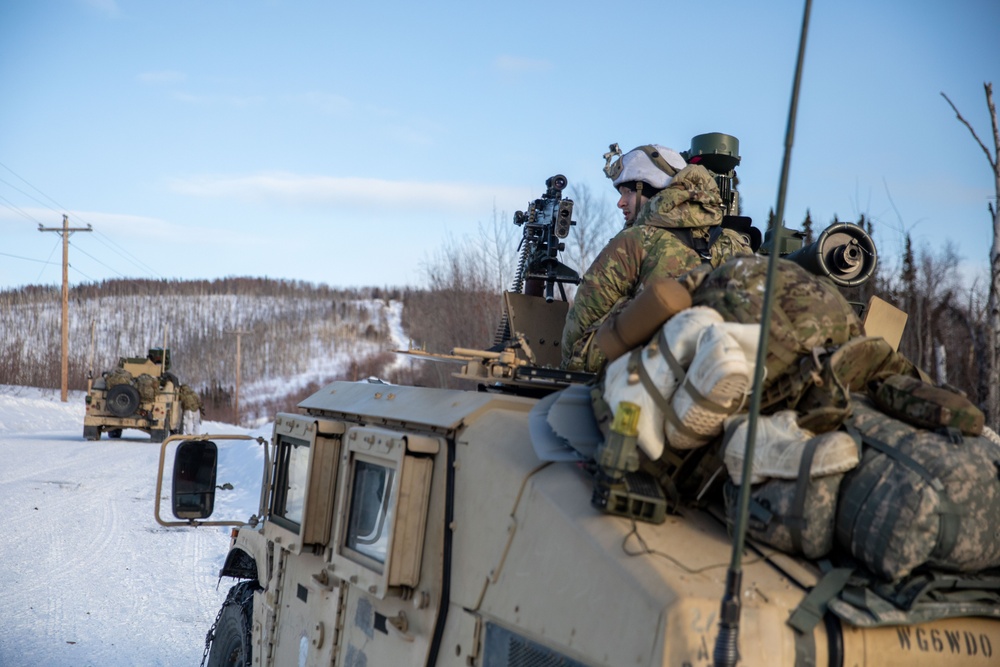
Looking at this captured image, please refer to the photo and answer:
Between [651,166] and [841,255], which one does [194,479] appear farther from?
[841,255]

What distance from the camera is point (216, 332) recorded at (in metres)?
73.6

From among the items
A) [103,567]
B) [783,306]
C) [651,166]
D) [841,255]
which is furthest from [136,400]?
[783,306]

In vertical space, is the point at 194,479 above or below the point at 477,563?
below

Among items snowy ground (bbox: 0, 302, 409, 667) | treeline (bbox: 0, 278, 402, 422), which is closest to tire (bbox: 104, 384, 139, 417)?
snowy ground (bbox: 0, 302, 409, 667)

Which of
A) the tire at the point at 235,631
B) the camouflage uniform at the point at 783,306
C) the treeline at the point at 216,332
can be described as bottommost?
the treeline at the point at 216,332

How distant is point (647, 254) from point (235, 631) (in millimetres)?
2575

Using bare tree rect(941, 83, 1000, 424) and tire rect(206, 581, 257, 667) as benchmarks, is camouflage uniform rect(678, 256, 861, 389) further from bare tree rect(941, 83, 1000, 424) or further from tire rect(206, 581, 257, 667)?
bare tree rect(941, 83, 1000, 424)

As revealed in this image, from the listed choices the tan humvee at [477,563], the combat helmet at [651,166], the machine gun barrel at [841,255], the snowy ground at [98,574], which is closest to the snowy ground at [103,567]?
the snowy ground at [98,574]

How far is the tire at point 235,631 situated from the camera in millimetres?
4578

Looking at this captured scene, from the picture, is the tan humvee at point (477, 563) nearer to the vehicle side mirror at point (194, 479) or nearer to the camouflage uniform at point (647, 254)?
the vehicle side mirror at point (194, 479)

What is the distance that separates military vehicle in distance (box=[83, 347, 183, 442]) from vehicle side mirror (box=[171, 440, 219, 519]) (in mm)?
22757

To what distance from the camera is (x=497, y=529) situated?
2838mm

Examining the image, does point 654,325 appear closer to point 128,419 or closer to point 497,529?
point 497,529

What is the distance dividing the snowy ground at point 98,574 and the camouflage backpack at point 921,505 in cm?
568
